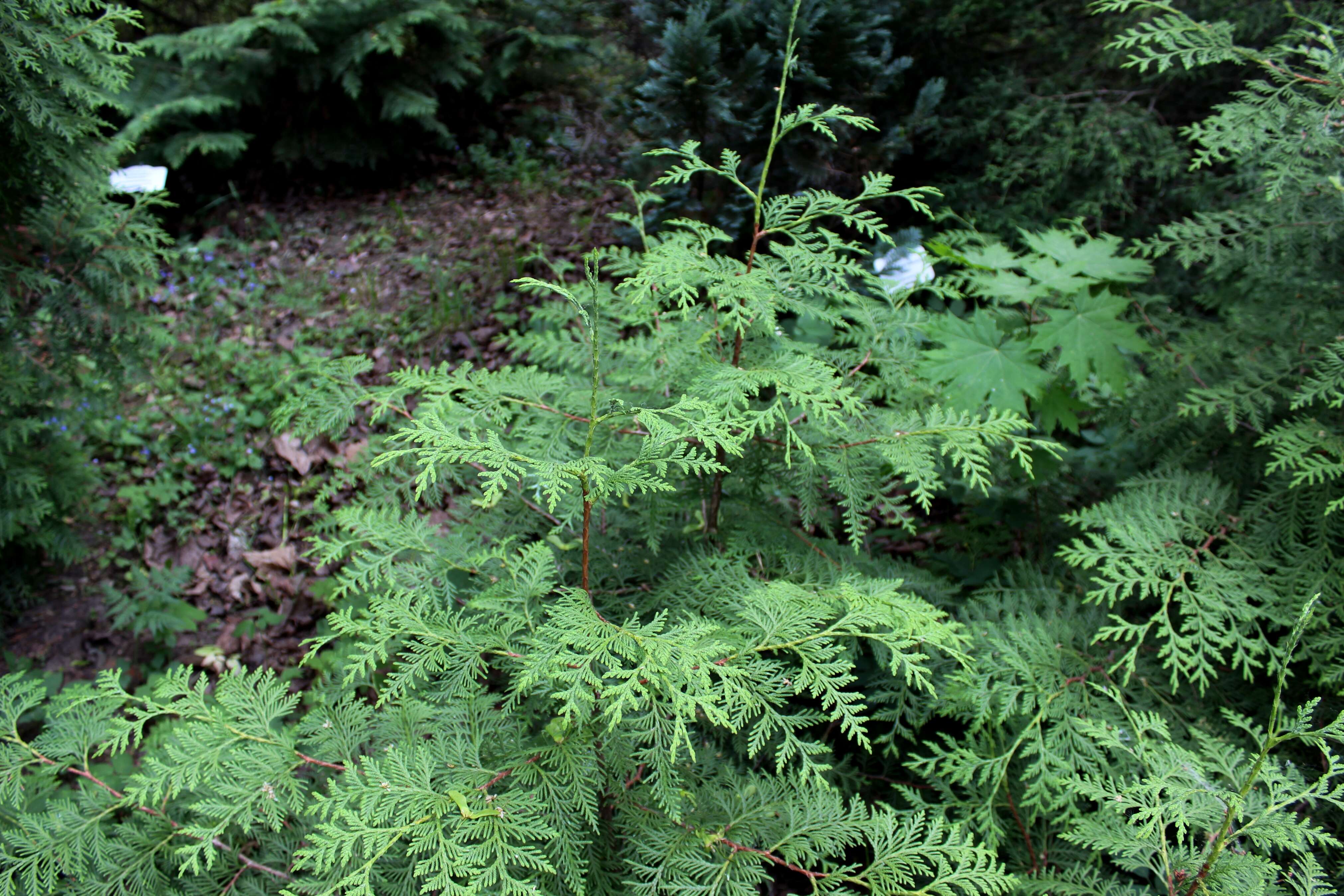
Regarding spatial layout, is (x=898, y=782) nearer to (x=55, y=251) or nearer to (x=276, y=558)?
(x=276, y=558)

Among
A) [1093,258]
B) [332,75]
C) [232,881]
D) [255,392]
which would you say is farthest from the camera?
[332,75]

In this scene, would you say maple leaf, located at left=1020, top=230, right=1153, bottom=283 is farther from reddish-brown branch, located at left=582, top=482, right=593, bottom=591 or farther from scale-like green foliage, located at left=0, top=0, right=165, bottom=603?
scale-like green foliage, located at left=0, top=0, right=165, bottom=603

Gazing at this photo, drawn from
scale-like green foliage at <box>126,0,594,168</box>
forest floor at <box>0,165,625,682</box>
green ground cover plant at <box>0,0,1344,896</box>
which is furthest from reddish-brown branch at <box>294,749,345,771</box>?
scale-like green foliage at <box>126,0,594,168</box>

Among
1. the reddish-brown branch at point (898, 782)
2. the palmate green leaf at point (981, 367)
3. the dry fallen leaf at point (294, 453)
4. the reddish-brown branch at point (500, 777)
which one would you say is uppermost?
the palmate green leaf at point (981, 367)

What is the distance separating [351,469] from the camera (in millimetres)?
1779

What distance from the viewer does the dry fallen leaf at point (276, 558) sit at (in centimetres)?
288

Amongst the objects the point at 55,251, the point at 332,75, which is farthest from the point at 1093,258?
the point at 332,75

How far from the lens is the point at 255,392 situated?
338cm

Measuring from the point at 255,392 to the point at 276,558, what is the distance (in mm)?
917

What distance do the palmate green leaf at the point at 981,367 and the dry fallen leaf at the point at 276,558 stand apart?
2478 mm

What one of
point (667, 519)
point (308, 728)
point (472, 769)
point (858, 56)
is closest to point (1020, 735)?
point (667, 519)

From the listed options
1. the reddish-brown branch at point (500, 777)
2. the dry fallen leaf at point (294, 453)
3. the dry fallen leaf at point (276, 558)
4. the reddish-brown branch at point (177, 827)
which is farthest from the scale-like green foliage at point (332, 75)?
the reddish-brown branch at point (500, 777)

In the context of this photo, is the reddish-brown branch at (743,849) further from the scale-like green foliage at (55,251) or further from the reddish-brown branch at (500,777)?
the scale-like green foliage at (55,251)

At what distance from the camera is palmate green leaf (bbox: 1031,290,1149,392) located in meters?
1.91
